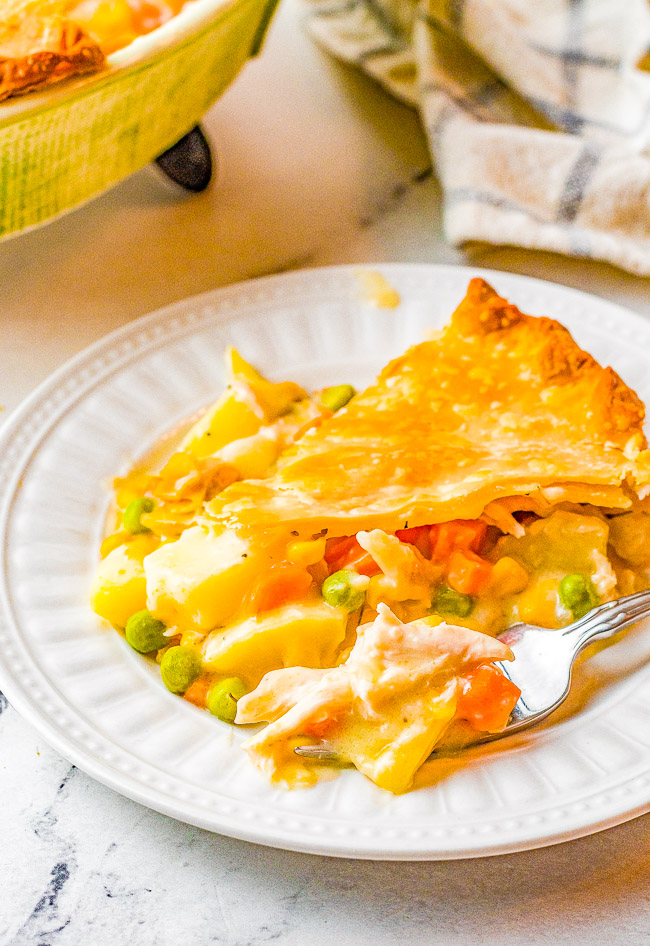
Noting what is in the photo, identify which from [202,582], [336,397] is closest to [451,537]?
[202,582]

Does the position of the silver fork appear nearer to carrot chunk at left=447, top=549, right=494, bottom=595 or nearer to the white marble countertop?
carrot chunk at left=447, top=549, right=494, bottom=595

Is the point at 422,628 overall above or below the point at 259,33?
below

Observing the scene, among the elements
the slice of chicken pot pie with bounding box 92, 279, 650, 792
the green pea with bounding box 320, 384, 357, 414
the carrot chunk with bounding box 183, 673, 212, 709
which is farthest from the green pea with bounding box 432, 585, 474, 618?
the green pea with bounding box 320, 384, 357, 414

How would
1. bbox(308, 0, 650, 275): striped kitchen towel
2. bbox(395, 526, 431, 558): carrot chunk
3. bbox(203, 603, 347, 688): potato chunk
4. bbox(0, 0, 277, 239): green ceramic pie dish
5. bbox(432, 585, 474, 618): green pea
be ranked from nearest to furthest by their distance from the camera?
1. bbox(203, 603, 347, 688): potato chunk
2. bbox(432, 585, 474, 618): green pea
3. bbox(395, 526, 431, 558): carrot chunk
4. bbox(0, 0, 277, 239): green ceramic pie dish
5. bbox(308, 0, 650, 275): striped kitchen towel

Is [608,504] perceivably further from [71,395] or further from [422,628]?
[71,395]

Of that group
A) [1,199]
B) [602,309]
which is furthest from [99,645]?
[602,309]

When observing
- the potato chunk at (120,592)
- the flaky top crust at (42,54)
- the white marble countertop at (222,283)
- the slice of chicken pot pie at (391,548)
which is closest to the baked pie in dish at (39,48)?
the flaky top crust at (42,54)
